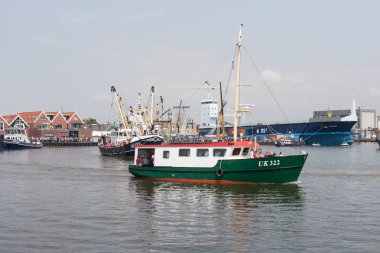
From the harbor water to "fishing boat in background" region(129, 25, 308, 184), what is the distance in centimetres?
83

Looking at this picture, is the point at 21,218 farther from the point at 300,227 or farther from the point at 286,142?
the point at 286,142

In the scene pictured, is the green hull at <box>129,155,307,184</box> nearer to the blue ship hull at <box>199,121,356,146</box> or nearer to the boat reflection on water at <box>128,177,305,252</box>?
the boat reflection on water at <box>128,177,305,252</box>

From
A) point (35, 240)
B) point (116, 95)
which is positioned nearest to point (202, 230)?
point (35, 240)

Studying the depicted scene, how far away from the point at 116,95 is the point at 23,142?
44363 mm

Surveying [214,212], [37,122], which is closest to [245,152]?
[214,212]

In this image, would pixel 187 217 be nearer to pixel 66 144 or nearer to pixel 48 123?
pixel 66 144

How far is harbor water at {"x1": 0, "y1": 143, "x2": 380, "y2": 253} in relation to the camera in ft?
70.3

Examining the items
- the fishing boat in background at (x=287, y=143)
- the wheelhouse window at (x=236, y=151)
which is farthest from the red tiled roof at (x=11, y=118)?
the wheelhouse window at (x=236, y=151)

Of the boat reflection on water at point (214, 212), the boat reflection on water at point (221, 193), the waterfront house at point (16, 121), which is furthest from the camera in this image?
the waterfront house at point (16, 121)

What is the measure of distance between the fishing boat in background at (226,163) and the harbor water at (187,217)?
833 millimetres

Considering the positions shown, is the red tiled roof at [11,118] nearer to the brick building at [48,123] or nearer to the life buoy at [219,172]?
the brick building at [48,123]

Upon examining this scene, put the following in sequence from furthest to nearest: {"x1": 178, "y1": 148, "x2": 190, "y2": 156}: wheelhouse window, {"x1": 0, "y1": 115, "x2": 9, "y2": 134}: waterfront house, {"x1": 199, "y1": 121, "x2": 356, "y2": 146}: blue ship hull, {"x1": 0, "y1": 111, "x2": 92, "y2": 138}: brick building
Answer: {"x1": 0, "y1": 111, "x2": 92, "y2": 138}: brick building
{"x1": 0, "y1": 115, "x2": 9, "y2": 134}: waterfront house
{"x1": 199, "y1": 121, "x2": 356, "y2": 146}: blue ship hull
{"x1": 178, "y1": 148, "x2": 190, "y2": 156}: wheelhouse window

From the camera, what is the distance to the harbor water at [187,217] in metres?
21.4

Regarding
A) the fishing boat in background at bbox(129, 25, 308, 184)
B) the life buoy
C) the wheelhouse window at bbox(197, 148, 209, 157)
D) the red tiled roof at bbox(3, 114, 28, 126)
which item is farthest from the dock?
the life buoy
